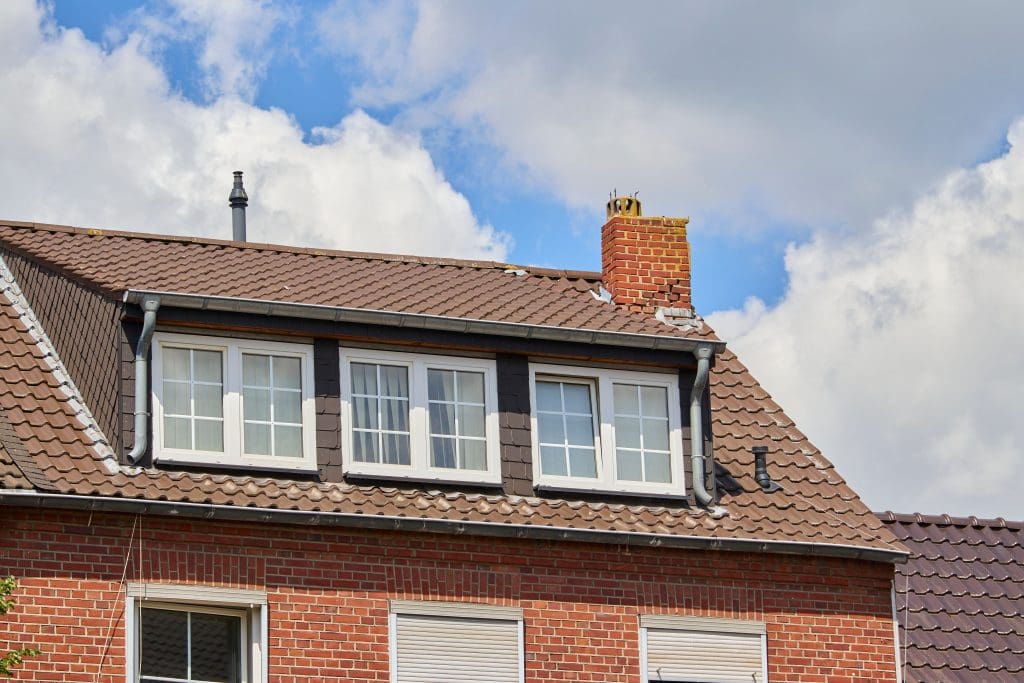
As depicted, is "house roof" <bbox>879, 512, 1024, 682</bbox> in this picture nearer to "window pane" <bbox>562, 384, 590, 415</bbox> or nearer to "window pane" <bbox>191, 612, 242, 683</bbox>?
"window pane" <bbox>562, 384, 590, 415</bbox>

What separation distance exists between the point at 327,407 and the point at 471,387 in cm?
171

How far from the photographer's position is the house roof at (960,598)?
25.8m

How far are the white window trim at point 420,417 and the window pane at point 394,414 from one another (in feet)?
0.25

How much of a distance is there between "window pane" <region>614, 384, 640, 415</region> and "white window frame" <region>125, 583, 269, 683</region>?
16.1 feet

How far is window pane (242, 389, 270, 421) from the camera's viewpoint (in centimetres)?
2353

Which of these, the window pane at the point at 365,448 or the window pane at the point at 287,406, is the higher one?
the window pane at the point at 287,406

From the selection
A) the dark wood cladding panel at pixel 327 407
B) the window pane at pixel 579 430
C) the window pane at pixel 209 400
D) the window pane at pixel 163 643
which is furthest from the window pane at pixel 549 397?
the window pane at pixel 163 643

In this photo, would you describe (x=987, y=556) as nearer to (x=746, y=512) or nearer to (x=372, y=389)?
(x=746, y=512)

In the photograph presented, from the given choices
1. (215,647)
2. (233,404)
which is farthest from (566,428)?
(215,647)

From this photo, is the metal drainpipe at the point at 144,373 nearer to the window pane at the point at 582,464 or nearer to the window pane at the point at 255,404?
the window pane at the point at 255,404

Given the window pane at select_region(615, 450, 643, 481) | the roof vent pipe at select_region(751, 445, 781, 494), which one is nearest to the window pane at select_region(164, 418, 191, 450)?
the window pane at select_region(615, 450, 643, 481)

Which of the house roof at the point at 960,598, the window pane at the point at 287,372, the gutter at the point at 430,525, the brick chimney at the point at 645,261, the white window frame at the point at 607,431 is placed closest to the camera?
the gutter at the point at 430,525

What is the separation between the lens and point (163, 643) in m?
22.0

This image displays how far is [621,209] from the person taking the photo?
93.2 ft
